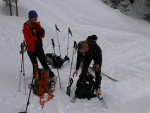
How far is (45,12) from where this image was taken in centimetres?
2045

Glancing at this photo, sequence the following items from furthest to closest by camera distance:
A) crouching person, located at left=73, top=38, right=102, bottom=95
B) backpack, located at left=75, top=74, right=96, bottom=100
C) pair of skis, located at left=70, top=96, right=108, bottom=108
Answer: backpack, located at left=75, top=74, right=96, bottom=100 → pair of skis, located at left=70, top=96, right=108, bottom=108 → crouching person, located at left=73, top=38, right=102, bottom=95

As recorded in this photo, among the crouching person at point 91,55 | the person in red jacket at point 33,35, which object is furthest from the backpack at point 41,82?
the crouching person at point 91,55

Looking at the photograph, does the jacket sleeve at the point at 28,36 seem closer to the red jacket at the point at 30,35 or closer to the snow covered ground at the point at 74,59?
the red jacket at the point at 30,35

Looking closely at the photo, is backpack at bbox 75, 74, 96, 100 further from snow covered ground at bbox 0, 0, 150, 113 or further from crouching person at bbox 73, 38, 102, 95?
snow covered ground at bbox 0, 0, 150, 113

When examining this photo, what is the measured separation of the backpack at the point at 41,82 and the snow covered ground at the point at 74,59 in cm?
27

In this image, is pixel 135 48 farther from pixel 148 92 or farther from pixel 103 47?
pixel 148 92

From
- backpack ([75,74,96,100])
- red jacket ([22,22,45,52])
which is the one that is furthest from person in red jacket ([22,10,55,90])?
backpack ([75,74,96,100])

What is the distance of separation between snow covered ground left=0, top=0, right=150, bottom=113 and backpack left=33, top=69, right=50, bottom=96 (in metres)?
0.27

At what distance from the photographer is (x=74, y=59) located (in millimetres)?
12094

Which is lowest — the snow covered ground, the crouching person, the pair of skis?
the snow covered ground

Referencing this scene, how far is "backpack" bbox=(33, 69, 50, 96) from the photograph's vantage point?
25.8 ft

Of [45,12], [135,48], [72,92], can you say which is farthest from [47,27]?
[72,92]

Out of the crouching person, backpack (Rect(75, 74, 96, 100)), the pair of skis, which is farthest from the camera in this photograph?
backpack (Rect(75, 74, 96, 100))

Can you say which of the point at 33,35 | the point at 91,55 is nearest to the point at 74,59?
the point at 33,35
